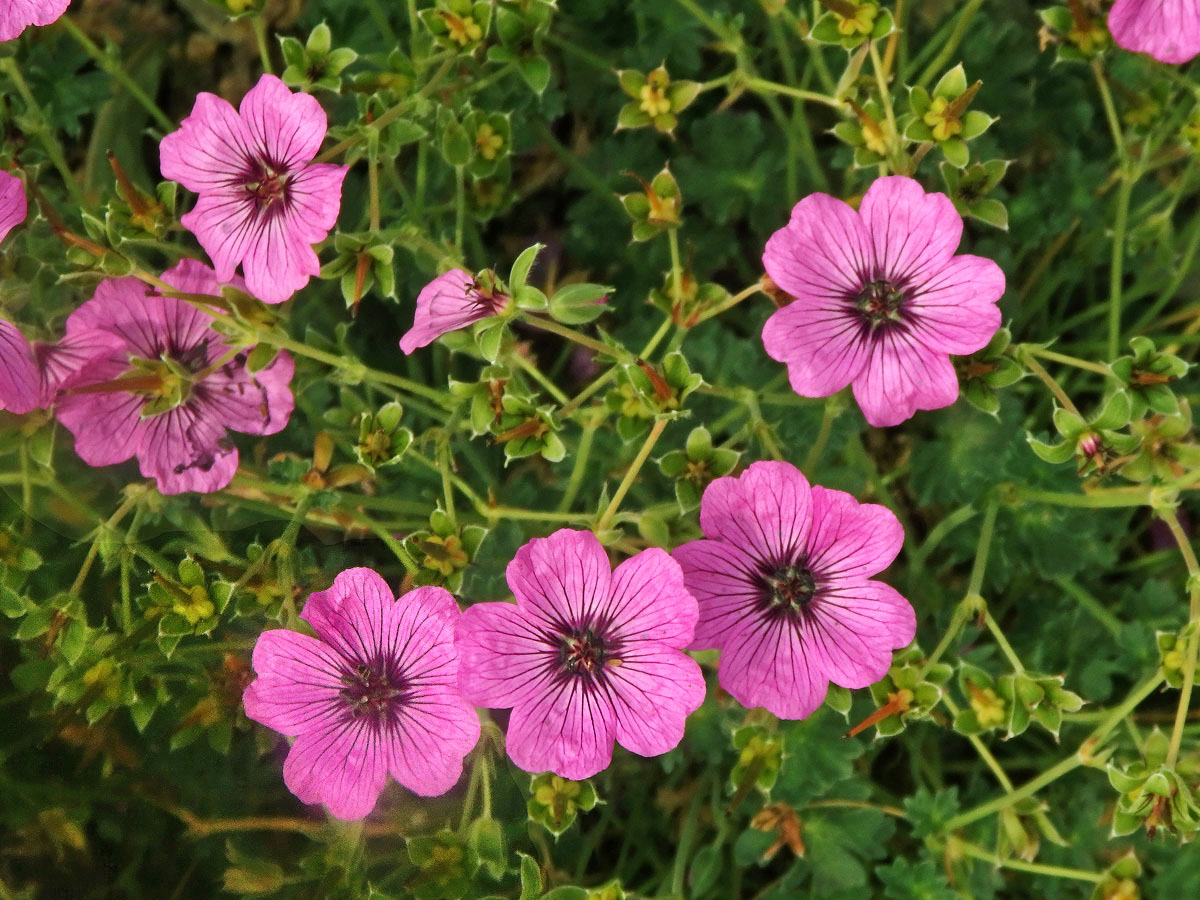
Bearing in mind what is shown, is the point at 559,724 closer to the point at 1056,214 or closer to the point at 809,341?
the point at 809,341

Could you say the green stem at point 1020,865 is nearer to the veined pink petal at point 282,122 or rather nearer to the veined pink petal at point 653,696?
the veined pink petal at point 653,696

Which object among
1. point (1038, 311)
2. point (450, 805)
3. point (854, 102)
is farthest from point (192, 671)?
point (1038, 311)

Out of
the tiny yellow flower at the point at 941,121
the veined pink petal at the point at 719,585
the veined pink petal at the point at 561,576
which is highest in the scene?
the tiny yellow flower at the point at 941,121

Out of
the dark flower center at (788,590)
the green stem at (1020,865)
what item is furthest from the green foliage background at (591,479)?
the dark flower center at (788,590)

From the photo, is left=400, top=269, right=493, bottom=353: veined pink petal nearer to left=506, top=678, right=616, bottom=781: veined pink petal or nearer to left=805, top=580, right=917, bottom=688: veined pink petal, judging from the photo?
left=506, top=678, right=616, bottom=781: veined pink petal

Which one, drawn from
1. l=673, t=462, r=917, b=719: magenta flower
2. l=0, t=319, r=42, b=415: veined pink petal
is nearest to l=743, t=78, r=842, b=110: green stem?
l=673, t=462, r=917, b=719: magenta flower

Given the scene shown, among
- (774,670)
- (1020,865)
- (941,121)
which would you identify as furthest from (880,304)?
(1020,865)
